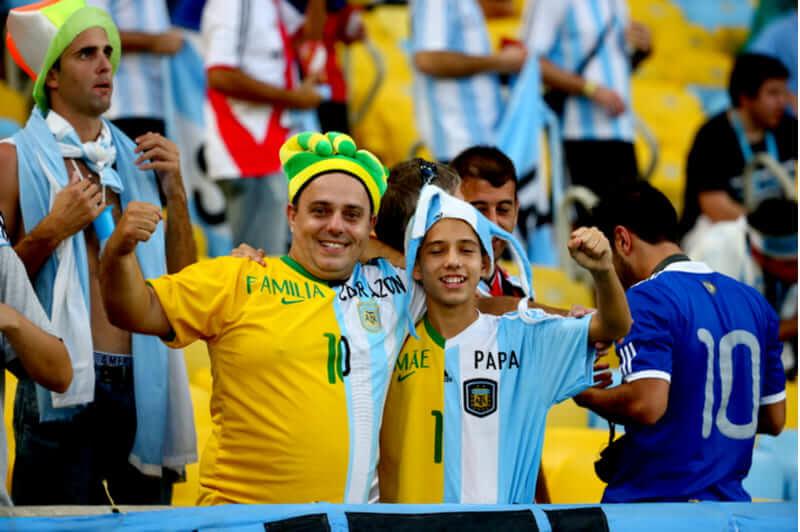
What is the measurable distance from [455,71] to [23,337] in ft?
14.7

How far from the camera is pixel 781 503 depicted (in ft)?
13.3

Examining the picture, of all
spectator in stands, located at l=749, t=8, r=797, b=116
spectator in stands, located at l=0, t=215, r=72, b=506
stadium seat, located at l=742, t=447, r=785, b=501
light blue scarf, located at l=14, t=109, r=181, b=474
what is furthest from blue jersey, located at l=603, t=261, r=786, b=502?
spectator in stands, located at l=749, t=8, r=797, b=116

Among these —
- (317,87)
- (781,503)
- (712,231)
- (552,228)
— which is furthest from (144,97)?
(781,503)

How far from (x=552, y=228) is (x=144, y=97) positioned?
7.28ft

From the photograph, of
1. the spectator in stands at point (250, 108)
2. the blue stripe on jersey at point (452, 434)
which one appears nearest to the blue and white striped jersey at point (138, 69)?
the spectator in stands at point (250, 108)

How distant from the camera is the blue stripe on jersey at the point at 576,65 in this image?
8.52 metres

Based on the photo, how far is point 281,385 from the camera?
13.5ft

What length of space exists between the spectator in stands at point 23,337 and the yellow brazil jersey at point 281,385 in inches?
12.0

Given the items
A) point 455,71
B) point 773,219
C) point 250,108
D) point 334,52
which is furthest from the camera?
point 334,52

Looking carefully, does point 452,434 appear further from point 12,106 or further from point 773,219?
point 12,106

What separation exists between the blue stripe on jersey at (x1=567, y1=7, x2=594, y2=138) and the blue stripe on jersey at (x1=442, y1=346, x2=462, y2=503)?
4461 mm

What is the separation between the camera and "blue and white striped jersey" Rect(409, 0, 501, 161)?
26.1 ft

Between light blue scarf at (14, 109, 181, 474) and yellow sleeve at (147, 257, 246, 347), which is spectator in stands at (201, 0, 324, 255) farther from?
yellow sleeve at (147, 257, 246, 347)

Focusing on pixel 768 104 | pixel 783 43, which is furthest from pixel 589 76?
pixel 783 43
